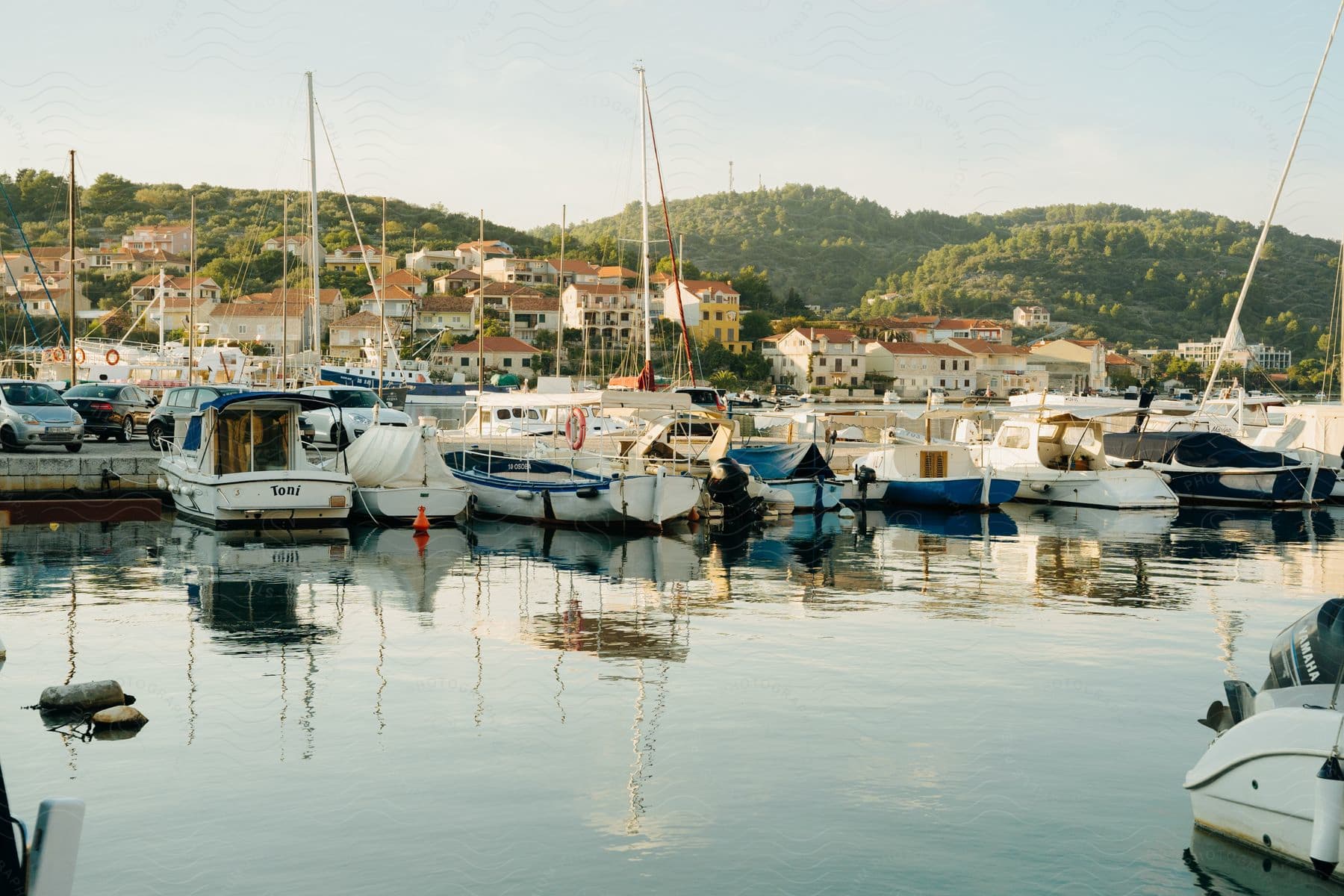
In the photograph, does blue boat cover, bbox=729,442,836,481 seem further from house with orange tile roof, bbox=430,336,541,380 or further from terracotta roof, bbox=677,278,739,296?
terracotta roof, bbox=677,278,739,296

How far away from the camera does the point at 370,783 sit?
34.2 ft

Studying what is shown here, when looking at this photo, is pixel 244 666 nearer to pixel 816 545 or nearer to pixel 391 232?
pixel 816 545

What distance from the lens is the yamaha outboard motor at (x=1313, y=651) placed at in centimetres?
909

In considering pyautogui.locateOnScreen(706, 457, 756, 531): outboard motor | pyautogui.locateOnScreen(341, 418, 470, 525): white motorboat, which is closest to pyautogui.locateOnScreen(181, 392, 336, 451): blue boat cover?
pyautogui.locateOnScreen(341, 418, 470, 525): white motorboat

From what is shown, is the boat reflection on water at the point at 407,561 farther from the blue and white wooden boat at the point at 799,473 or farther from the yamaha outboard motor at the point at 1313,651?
the yamaha outboard motor at the point at 1313,651

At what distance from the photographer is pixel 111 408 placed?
120 feet

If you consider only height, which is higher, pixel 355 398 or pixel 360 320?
pixel 360 320

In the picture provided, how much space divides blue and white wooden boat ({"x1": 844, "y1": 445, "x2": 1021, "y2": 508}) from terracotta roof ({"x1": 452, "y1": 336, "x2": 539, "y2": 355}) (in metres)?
75.7

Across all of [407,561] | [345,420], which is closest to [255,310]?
[345,420]

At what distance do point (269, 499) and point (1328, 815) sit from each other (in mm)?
22342

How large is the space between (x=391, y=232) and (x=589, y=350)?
8605cm

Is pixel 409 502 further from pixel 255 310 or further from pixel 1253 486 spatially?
pixel 255 310

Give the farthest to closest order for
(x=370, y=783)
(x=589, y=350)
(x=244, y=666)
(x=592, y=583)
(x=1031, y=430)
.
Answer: (x=589, y=350), (x=1031, y=430), (x=592, y=583), (x=244, y=666), (x=370, y=783)

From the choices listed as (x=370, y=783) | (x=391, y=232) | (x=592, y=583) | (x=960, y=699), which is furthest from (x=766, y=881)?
(x=391, y=232)
